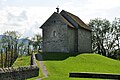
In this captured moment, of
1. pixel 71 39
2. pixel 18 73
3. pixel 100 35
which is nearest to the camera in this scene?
pixel 18 73

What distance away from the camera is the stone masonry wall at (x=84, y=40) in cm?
5691

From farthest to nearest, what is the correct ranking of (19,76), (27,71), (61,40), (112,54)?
(112,54)
(61,40)
(27,71)
(19,76)

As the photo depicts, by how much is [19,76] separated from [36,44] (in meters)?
67.6

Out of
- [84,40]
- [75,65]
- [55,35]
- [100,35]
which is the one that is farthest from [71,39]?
[100,35]

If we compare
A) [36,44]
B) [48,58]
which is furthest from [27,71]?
[36,44]

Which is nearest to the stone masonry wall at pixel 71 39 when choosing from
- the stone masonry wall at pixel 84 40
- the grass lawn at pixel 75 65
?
the stone masonry wall at pixel 84 40

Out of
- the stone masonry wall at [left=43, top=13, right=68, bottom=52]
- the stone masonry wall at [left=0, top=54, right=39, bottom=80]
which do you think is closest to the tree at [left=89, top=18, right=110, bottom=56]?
the stone masonry wall at [left=43, top=13, right=68, bottom=52]

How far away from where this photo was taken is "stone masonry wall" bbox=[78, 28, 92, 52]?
56.9m

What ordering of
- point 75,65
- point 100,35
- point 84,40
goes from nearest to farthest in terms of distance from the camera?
point 75,65 → point 84,40 → point 100,35

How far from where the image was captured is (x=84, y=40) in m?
59.8

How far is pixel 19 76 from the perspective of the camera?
24.5 meters

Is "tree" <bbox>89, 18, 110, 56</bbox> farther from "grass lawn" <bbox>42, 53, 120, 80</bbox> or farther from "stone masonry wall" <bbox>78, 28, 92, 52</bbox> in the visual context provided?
"grass lawn" <bbox>42, 53, 120, 80</bbox>

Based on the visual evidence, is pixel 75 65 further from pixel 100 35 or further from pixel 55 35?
pixel 100 35

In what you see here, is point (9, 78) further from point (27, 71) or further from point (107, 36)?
point (107, 36)
